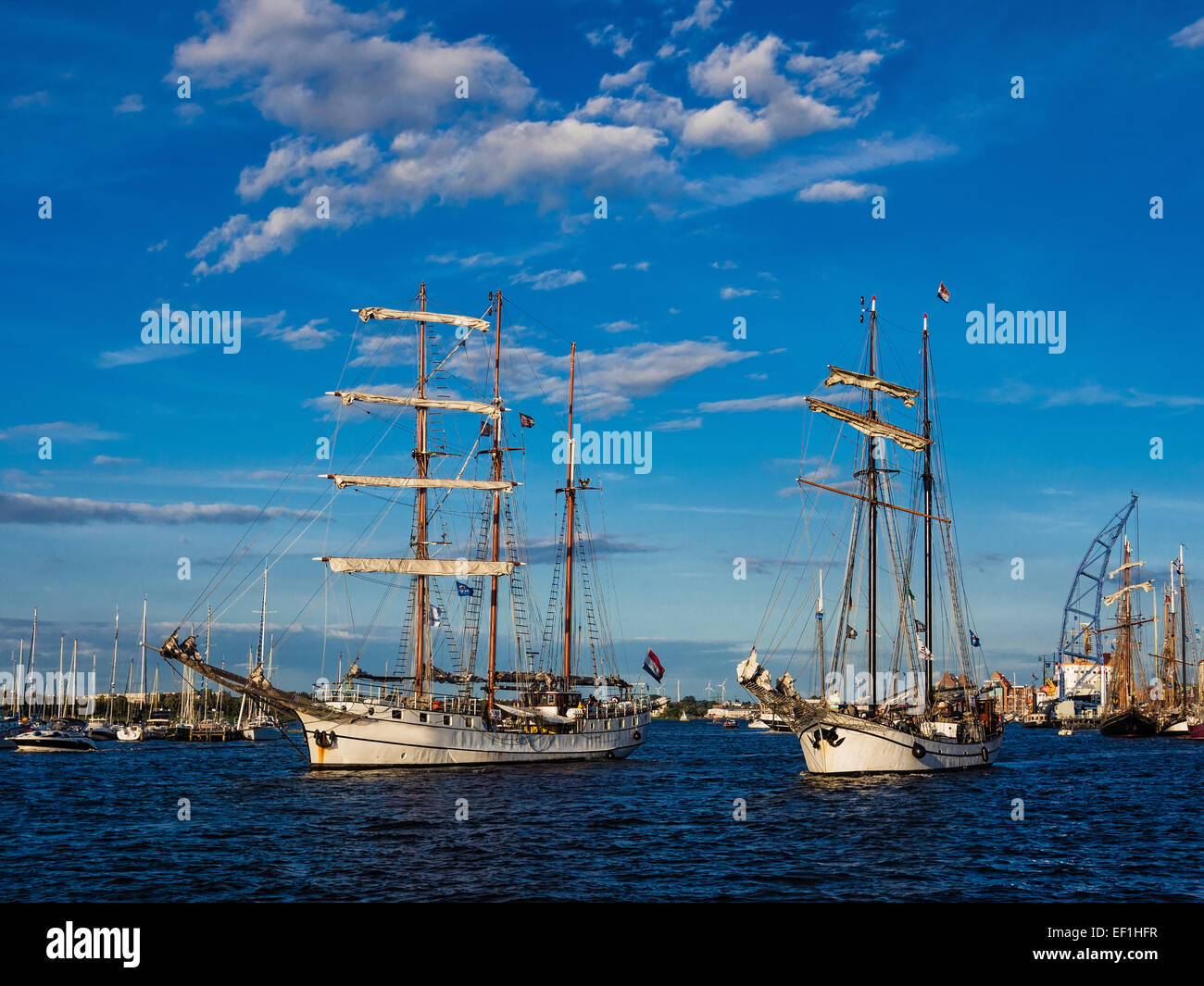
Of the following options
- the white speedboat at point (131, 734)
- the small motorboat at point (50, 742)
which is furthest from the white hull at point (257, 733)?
the small motorboat at point (50, 742)

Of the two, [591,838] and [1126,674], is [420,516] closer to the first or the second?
Answer: [591,838]

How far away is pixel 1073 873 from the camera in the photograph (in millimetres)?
32344

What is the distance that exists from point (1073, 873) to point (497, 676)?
51797mm

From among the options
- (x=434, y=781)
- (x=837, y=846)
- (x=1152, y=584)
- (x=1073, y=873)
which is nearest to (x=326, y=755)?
(x=434, y=781)

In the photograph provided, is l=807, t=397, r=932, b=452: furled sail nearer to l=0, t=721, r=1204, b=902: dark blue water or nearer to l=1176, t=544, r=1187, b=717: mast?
l=0, t=721, r=1204, b=902: dark blue water

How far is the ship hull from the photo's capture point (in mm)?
59719

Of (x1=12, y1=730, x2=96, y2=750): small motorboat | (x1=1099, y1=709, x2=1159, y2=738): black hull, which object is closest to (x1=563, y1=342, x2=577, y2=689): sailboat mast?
(x1=12, y1=730, x2=96, y2=750): small motorboat

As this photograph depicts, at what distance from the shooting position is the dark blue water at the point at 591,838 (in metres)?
29.0

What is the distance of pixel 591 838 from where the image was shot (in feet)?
127

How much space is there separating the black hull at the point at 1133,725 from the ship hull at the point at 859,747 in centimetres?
10983

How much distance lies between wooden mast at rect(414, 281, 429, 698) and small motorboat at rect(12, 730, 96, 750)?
171 feet

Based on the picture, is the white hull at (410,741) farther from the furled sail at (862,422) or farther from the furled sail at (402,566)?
the furled sail at (862,422)
